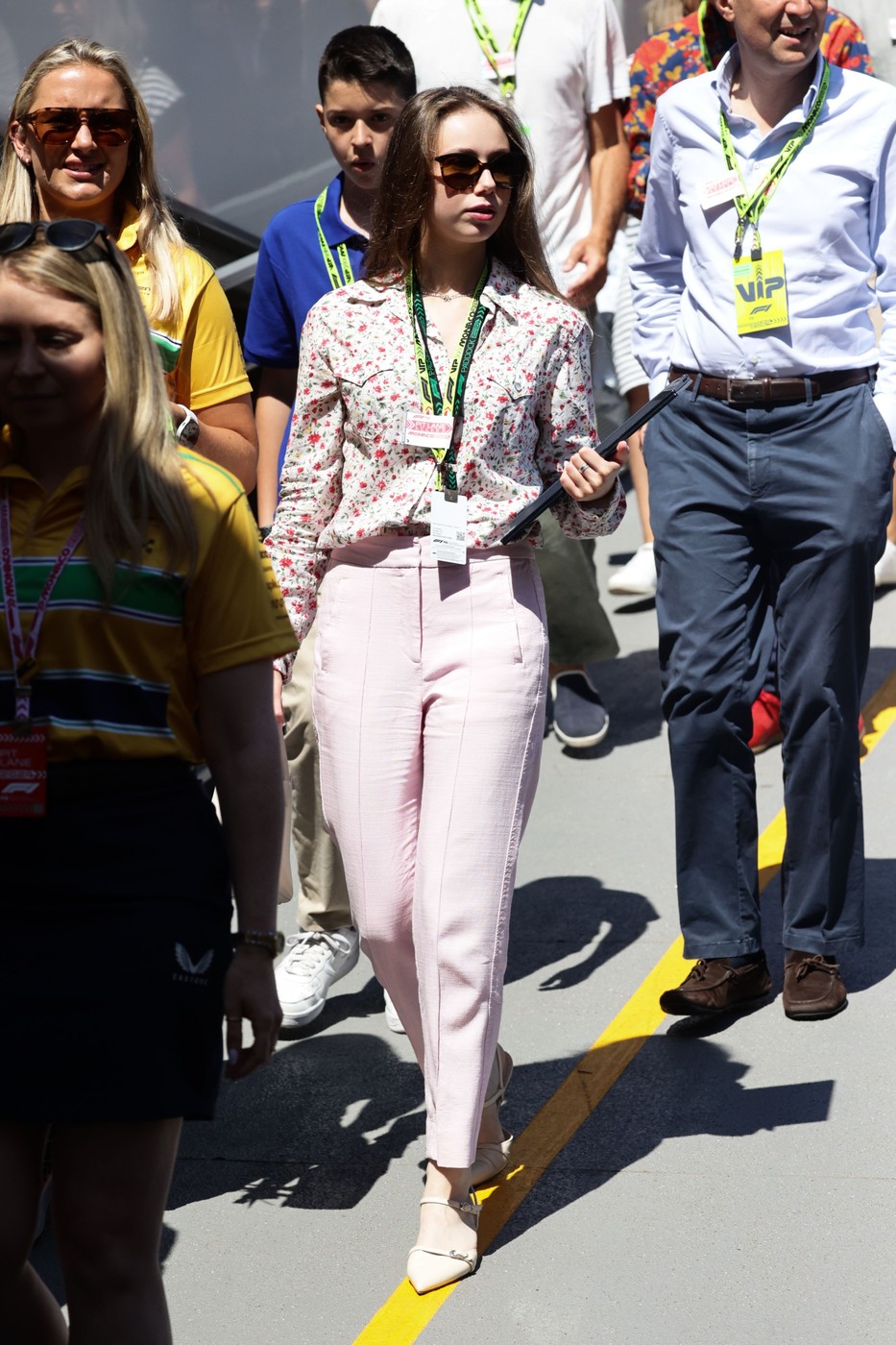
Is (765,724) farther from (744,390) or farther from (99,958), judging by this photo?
(99,958)

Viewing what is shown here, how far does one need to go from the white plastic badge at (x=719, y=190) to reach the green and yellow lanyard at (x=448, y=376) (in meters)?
0.84

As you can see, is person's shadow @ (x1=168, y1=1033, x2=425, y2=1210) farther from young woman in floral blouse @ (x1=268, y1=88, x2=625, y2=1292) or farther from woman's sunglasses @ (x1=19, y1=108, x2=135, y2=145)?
woman's sunglasses @ (x1=19, y1=108, x2=135, y2=145)

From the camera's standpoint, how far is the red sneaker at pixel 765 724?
6121 mm

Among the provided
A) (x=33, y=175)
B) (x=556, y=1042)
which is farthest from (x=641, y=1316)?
(x=33, y=175)

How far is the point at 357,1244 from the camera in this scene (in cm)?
365

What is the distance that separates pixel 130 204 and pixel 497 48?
285cm

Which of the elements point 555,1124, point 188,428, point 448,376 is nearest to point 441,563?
point 448,376

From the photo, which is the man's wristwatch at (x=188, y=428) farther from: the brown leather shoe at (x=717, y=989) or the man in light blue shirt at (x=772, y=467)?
the brown leather shoe at (x=717, y=989)

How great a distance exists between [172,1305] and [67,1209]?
1117 millimetres

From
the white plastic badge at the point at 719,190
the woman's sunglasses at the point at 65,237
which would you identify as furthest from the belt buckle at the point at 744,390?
the woman's sunglasses at the point at 65,237

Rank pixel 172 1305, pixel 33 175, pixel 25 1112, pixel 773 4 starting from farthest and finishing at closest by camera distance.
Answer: pixel 773 4, pixel 33 175, pixel 172 1305, pixel 25 1112

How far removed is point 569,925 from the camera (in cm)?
508

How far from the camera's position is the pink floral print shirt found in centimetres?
367

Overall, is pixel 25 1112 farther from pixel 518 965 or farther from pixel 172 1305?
pixel 518 965
